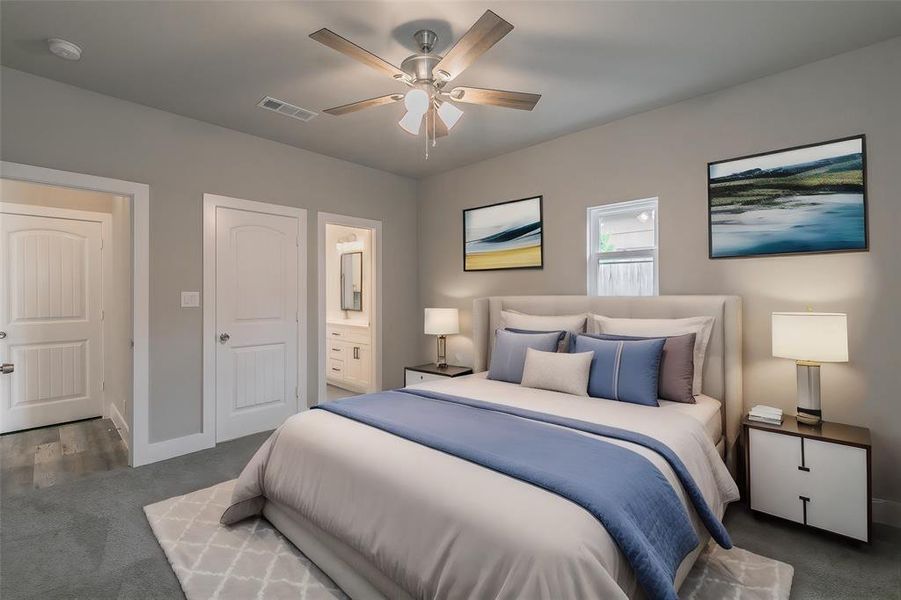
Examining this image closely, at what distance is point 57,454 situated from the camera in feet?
11.4

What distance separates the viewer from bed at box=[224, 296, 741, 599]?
4.12 feet

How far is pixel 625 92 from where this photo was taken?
3.00 meters

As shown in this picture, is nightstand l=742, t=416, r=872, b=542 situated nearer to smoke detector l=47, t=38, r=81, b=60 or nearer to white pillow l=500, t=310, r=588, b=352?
white pillow l=500, t=310, r=588, b=352

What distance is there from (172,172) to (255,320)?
135 centimetres

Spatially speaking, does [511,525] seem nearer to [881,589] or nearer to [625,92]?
[881,589]

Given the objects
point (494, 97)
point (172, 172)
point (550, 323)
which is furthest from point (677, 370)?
point (172, 172)

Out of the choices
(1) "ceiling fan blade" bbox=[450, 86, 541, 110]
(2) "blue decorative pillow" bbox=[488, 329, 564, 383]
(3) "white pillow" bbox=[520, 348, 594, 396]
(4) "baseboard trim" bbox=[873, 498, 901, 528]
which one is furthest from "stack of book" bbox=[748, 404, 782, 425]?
(1) "ceiling fan blade" bbox=[450, 86, 541, 110]

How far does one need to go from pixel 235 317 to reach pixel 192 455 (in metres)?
1.14

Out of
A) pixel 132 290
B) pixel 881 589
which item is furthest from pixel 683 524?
pixel 132 290

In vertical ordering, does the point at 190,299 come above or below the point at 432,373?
above

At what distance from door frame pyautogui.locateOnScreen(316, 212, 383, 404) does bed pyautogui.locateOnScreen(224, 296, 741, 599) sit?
5.81 ft

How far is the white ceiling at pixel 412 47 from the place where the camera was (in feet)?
7.08

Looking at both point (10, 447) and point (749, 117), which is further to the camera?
point (10, 447)

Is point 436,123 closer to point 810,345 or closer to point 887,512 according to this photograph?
point 810,345
